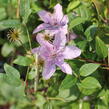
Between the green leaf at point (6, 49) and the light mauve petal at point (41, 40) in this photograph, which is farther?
the green leaf at point (6, 49)

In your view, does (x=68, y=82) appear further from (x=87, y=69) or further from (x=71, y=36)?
(x=71, y=36)

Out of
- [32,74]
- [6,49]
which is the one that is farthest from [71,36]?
[6,49]

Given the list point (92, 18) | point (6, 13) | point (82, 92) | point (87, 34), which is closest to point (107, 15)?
point (92, 18)

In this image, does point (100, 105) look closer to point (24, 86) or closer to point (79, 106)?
point (79, 106)

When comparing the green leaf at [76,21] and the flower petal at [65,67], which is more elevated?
the green leaf at [76,21]

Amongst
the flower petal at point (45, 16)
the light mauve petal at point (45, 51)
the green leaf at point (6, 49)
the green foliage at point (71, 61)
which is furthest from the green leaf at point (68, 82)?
the green leaf at point (6, 49)

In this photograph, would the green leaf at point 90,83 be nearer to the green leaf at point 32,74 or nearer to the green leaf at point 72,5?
the green leaf at point 32,74

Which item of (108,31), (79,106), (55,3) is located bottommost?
(79,106)
